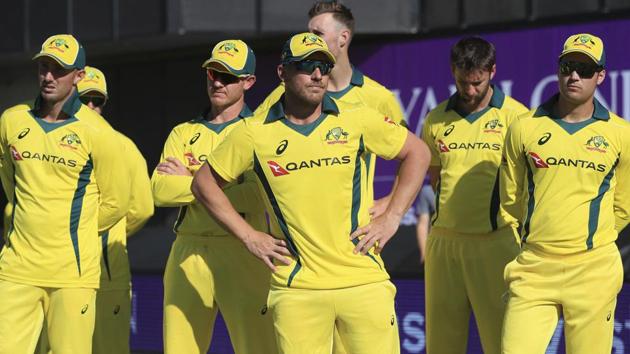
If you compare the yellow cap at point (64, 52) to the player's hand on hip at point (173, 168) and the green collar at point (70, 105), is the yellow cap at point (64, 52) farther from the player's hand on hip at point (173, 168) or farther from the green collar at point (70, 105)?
the player's hand on hip at point (173, 168)

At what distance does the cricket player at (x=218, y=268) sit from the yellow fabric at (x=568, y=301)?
1579mm

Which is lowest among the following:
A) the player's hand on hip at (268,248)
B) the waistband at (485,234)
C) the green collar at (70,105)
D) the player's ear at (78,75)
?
the waistband at (485,234)

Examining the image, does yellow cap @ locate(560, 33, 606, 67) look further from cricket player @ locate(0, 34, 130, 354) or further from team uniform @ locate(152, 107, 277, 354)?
cricket player @ locate(0, 34, 130, 354)

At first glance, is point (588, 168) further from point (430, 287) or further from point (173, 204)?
point (173, 204)

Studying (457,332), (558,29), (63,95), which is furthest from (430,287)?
(558,29)

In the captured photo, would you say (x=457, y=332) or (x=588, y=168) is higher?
(x=588, y=168)

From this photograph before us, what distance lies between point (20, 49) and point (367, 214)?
10591 mm

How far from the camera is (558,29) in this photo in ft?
44.8

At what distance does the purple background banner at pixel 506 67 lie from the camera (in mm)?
13117

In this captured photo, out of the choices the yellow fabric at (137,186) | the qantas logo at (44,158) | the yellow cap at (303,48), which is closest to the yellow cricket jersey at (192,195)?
the yellow fabric at (137,186)

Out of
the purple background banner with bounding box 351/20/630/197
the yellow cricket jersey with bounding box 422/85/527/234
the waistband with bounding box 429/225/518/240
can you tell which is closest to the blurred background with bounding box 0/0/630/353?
the purple background banner with bounding box 351/20/630/197

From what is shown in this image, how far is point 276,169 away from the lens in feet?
23.2

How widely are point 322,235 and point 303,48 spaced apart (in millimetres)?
985

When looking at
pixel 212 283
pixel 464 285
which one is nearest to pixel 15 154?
pixel 212 283
